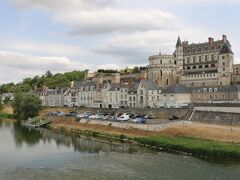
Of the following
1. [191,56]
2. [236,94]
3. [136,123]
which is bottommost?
[136,123]

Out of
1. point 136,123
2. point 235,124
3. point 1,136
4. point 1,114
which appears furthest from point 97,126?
point 1,114

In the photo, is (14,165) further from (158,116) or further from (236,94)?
(236,94)

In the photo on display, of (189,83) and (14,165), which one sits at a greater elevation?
(189,83)

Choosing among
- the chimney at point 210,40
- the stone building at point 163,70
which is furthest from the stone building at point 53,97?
the chimney at point 210,40

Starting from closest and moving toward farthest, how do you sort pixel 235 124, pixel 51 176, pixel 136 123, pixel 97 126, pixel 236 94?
pixel 51 176 < pixel 235 124 < pixel 136 123 < pixel 97 126 < pixel 236 94

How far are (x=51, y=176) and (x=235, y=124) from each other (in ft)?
71.4

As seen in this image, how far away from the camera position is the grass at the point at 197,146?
32938 millimetres

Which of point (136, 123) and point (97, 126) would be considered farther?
point (97, 126)

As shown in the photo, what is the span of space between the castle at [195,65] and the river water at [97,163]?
38.0 metres

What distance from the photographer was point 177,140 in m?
39.8

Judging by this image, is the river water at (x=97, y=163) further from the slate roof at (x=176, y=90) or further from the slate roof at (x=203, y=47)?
the slate roof at (x=203, y=47)

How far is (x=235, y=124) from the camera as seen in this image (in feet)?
136

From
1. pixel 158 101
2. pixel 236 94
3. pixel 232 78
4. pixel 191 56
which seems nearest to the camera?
pixel 236 94

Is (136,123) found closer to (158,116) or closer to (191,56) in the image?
(158,116)
